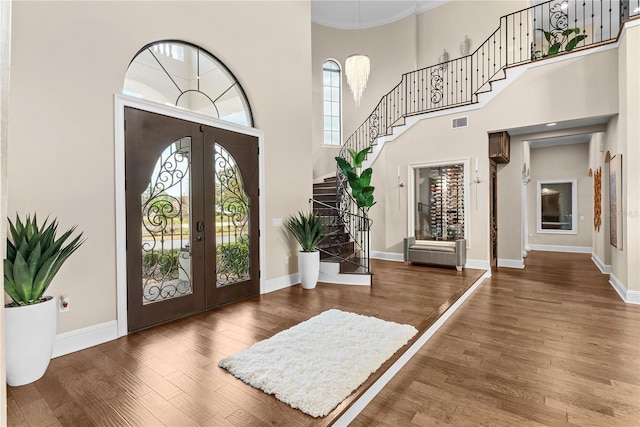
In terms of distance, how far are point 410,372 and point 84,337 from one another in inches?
113

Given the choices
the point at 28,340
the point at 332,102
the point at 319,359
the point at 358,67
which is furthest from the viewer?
the point at 332,102

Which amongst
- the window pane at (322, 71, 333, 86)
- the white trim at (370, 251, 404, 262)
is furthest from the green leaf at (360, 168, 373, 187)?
the window pane at (322, 71, 333, 86)

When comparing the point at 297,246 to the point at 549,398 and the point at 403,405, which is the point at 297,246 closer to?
the point at 403,405

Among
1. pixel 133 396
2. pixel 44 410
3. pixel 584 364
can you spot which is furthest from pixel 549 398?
pixel 44 410

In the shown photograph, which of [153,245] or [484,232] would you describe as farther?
[484,232]

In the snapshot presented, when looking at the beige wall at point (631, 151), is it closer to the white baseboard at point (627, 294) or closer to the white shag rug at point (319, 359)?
the white baseboard at point (627, 294)

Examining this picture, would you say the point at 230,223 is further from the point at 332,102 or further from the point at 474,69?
the point at 474,69

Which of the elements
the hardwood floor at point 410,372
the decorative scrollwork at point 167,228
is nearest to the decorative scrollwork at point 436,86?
the hardwood floor at point 410,372

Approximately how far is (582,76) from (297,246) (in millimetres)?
5454

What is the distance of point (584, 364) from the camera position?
2664mm

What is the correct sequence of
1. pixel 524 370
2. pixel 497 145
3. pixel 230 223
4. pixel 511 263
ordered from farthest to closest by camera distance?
pixel 511 263 < pixel 497 145 < pixel 230 223 < pixel 524 370

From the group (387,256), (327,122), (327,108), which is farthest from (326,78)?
(387,256)

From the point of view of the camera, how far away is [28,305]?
2188mm

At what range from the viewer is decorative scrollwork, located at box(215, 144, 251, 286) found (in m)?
3.97
